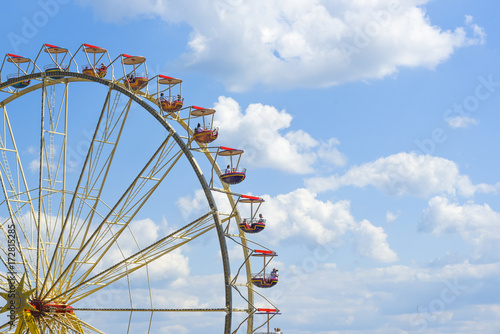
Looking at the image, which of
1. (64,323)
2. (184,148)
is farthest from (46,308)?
(184,148)

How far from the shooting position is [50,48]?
1657 inches

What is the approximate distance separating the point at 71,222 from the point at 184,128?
21.7ft

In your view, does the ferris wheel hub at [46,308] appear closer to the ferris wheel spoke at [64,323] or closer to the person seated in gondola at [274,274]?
the ferris wheel spoke at [64,323]

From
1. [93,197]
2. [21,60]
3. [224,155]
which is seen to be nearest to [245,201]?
[224,155]

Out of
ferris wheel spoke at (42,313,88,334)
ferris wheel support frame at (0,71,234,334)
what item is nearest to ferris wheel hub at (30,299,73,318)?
ferris wheel spoke at (42,313,88,334)

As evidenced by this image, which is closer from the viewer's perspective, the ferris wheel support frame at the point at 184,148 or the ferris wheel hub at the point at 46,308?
the ferris wheel support frame at the point at 184,148

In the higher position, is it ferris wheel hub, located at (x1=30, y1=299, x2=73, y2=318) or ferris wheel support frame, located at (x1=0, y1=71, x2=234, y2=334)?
ferris wheel support frame, located at (x1=0, y1=71, x2=234, y2=334)

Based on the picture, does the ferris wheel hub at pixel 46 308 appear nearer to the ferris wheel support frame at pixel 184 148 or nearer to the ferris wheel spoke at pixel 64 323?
the ferris wheel spoke at pixel 64 323

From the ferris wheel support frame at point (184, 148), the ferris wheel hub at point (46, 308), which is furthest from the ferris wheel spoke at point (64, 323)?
the ferris wheel support frame at point (184, 148)

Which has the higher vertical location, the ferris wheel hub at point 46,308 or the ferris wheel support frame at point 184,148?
the ferris wheel support frame at point 184,148

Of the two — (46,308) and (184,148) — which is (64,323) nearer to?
(46,308)

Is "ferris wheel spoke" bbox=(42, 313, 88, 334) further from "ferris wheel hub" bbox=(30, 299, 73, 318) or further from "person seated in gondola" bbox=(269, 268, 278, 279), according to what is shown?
"person seated in gondola" bbox=(269, 268, 278, 279)

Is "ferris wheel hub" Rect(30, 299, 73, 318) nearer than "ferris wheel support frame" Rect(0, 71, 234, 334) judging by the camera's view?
No

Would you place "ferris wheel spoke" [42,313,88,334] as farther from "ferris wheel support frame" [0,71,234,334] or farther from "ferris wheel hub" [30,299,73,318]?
"ferris wheel support frame" [0,71,234,334]
